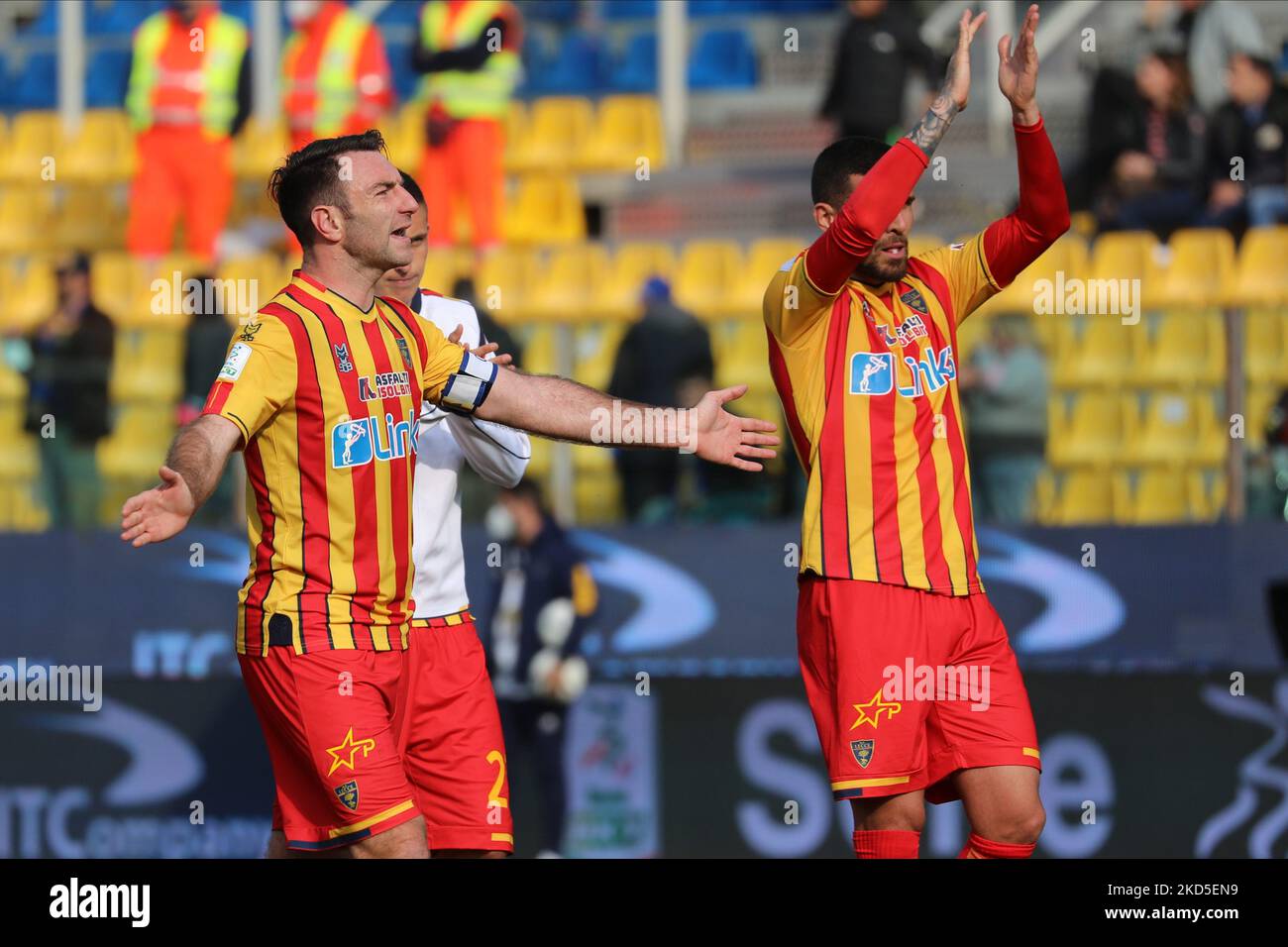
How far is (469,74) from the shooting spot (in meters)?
13.0

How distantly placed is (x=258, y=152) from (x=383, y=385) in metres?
9.71

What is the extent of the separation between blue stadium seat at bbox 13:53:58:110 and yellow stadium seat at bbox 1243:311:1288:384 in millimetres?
10694

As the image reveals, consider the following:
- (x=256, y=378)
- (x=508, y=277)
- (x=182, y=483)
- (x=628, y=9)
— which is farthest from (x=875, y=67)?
(x=182, y=483)

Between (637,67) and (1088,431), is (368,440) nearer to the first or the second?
(1088,431)

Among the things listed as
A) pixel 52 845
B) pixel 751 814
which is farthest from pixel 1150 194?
pixel 52 845

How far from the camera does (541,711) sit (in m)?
10.1

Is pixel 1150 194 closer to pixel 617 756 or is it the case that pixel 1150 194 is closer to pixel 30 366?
pixel 617 756

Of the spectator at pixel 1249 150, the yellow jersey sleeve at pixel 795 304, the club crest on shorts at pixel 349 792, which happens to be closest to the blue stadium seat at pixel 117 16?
the spectator at pixel 1249 150

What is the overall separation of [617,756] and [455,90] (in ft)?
16.0

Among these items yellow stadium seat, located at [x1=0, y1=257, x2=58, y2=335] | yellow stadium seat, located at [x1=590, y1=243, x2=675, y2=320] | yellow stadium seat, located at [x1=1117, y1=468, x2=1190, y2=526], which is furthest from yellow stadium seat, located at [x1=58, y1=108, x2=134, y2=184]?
yellow stadium seat, located at [x1=1117, y1=468, x2=1190, y2=526]

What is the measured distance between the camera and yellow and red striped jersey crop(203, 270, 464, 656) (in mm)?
5379

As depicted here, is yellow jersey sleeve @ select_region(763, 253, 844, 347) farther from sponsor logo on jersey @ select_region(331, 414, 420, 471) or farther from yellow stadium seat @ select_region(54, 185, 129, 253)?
yellow stadium seat @ select_region(54, 185, 129, 253)

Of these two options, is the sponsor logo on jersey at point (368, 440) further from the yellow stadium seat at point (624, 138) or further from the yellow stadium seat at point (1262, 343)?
the yellow stadium seat at point (624, 138)

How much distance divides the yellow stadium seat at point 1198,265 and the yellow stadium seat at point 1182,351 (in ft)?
1.33
